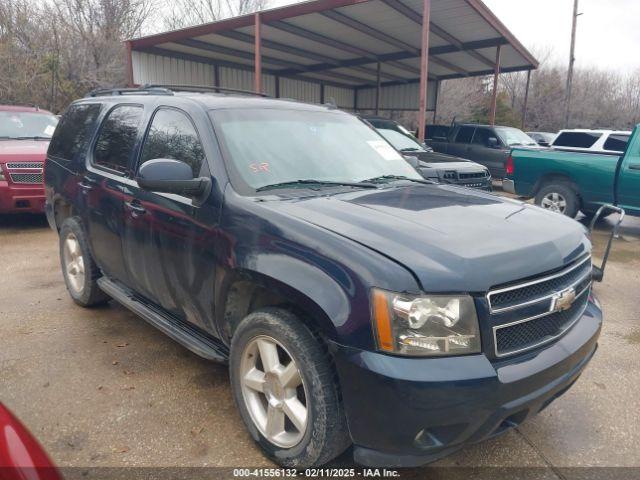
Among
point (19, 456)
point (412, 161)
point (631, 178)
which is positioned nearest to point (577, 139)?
point (631, 178)

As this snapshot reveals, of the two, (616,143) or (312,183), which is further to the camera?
(616,143)

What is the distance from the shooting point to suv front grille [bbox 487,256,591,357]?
2.01 m

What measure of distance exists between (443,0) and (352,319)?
10.0 metres

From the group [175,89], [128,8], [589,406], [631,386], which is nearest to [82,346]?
[175,89]

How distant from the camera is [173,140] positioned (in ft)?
10.3

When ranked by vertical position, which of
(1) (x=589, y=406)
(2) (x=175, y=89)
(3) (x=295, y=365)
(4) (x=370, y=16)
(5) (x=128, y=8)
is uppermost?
(5) (x=128, y=8)

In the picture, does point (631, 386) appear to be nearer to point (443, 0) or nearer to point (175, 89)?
point (175, 89)

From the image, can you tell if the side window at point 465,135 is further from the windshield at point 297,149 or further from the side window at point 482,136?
the windshield at point 297,149

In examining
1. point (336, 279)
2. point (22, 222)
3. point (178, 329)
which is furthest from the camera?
point (22, 222)

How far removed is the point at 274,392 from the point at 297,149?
150 centimetres

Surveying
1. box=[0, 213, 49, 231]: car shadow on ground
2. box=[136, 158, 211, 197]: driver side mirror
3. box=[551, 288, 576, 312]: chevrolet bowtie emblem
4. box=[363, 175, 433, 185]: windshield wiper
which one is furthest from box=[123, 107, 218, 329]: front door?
box=[0, 213, 49, 231]: car shadow on ground

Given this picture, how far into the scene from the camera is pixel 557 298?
2230mm

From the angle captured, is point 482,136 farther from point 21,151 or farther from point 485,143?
point 21,151

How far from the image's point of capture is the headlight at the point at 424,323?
190cm
